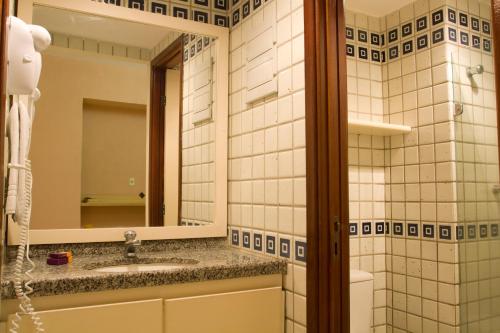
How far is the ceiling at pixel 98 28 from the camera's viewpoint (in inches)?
65.0

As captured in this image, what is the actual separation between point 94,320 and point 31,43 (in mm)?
798

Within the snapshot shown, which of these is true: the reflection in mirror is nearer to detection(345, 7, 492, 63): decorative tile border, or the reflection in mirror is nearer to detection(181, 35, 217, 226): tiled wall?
detection(181, 35, 217, 226): tiled wall

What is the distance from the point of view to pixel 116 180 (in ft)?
5.79

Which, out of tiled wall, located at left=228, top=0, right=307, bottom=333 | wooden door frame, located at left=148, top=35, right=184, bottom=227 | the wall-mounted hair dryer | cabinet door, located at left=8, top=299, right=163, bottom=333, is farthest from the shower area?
the wall-mounted hair dryer

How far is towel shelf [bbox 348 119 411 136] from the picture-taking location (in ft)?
6.82

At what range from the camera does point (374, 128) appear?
2156 millimetres

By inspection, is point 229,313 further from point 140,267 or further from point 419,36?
point 419,36

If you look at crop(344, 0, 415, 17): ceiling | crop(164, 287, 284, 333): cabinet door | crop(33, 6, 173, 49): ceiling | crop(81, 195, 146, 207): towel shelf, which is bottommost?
crop(164, 287, 284, 333): cabinet door

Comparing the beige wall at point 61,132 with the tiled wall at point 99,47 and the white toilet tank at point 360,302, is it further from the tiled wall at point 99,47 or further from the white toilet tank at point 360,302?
the white toilet tank at point 360,302

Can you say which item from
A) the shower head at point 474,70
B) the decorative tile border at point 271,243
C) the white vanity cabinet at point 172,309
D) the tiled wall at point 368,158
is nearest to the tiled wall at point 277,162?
the decorative tile border at point 271,243

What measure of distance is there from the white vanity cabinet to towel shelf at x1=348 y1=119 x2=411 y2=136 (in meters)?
0.96

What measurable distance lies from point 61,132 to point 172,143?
476mm

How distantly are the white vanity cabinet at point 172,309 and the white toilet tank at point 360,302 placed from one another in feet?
2.10

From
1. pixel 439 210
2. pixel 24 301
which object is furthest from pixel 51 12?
pixel 439 210
